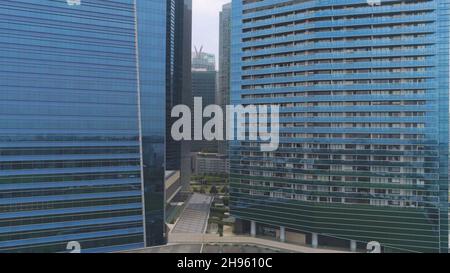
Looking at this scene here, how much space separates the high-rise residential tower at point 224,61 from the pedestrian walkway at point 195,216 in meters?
11.9

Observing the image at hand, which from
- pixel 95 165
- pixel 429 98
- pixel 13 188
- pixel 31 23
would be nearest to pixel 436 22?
pixel 429 98

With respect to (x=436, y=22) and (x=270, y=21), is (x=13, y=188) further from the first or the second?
(x=436, y=22)

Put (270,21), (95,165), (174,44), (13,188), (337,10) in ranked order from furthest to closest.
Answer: (174,44)
(270,21)
(337,10)
(95,165)
(13,188)

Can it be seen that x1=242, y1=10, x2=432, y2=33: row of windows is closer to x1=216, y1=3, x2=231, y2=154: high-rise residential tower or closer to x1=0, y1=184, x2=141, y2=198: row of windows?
x1=0, y1=184, x2=141, y2=198: row of windows

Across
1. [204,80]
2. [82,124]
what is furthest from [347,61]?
[204,80]

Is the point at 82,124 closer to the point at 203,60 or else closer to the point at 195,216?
the point at 195,216

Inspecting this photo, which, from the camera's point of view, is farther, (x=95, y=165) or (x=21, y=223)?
(x=95, y=165)

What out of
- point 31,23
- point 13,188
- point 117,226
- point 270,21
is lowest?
point 117,226

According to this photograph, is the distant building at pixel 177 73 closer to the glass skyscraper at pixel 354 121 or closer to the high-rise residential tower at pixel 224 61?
Result: the glass skyscraper at pixel 354 121

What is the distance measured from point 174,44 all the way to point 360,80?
1392cm

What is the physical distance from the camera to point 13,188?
55.9 feet

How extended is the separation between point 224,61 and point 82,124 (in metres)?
25.3

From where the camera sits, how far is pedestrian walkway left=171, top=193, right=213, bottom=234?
22.8 m

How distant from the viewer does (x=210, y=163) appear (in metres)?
40.3
